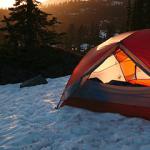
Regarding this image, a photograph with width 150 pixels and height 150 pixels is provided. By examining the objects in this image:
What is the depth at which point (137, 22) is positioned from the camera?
4369cm

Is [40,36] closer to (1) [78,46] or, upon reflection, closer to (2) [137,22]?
(2) [137,22]

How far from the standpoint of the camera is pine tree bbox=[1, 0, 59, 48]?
22109mm

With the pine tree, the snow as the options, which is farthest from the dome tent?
the pine tree

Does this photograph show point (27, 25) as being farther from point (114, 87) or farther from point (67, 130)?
point (67, 130)

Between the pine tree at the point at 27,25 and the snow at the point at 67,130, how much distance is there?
12.1 m

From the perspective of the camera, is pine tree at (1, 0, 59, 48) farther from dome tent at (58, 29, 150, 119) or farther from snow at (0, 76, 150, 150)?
dome tent at (58, 29, 150, 119)

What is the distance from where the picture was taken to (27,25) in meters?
22.4

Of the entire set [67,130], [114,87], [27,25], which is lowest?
[67,130]

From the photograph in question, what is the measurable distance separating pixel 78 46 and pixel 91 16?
101222mm

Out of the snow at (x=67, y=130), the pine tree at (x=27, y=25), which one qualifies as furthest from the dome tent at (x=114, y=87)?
the pine tree at (x=27, y=25)

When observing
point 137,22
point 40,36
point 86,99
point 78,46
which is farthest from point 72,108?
point 78,46

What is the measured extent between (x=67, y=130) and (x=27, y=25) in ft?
51.8

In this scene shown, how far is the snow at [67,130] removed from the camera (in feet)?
22.1

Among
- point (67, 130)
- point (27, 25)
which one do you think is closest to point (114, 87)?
point (67, 130)
